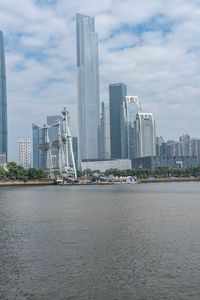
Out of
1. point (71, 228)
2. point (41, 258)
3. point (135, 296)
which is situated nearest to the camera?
point (135, 296)

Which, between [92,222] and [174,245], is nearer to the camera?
[174,245]

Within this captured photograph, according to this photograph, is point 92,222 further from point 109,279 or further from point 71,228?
point 109,279

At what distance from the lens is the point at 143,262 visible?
1024 inches

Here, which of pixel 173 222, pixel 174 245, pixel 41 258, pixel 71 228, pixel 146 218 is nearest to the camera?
pixel 41 258

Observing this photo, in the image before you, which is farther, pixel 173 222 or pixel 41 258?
pixel 173 222

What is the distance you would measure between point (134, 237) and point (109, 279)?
12424 millimetres

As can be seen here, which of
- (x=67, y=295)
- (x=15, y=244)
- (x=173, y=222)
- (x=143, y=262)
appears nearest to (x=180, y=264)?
(x=143, y=262)

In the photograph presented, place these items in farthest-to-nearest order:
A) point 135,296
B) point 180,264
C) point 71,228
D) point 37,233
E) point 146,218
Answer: point 146,218
point 71,228
point 37,233
point 180,264
point 135,296

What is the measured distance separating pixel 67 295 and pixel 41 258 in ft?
25.1

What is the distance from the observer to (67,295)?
1994cm

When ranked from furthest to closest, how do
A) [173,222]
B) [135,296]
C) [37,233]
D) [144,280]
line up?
[173,222], [37,233], [144,280], [135,296]

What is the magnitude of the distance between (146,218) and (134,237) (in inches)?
521

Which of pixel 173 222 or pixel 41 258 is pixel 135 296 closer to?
pixel 41 258

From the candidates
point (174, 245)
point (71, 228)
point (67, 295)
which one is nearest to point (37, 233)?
point (71, 228)
